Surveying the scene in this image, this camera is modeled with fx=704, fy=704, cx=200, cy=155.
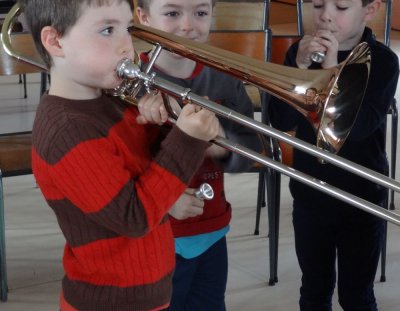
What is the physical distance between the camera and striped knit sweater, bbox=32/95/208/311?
0.92 meters

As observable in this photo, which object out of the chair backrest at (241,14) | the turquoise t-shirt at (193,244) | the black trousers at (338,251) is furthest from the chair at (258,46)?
the turquoise t-shirt at (193,244)

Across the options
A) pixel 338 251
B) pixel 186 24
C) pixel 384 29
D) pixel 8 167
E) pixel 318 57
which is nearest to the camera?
pixel 186 24

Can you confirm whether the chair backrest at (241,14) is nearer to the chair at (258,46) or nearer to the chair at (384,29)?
the chair at (258,46)

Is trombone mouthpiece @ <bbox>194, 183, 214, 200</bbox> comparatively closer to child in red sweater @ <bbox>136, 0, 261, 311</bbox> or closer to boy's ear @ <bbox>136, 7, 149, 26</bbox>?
child in red sweater @ <bbox>136, 0, 261, 311</bbox>

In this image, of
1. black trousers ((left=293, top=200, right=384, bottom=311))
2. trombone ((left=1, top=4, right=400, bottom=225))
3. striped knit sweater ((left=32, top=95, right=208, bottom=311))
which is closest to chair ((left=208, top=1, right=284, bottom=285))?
black trousers ((left=293, top=200, right=384, bottom=311))

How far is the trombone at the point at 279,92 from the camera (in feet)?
3.10

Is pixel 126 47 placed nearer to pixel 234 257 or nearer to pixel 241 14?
pixel 234 257

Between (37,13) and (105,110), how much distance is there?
161mm

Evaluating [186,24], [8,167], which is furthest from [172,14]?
[8,167]

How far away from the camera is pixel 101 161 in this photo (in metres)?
0.92

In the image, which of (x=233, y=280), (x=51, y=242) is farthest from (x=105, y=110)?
(x=51, y=242)

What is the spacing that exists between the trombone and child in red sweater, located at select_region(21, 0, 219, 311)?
3 centimetres

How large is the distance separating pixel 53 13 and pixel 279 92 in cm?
34

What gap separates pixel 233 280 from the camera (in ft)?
6.79
